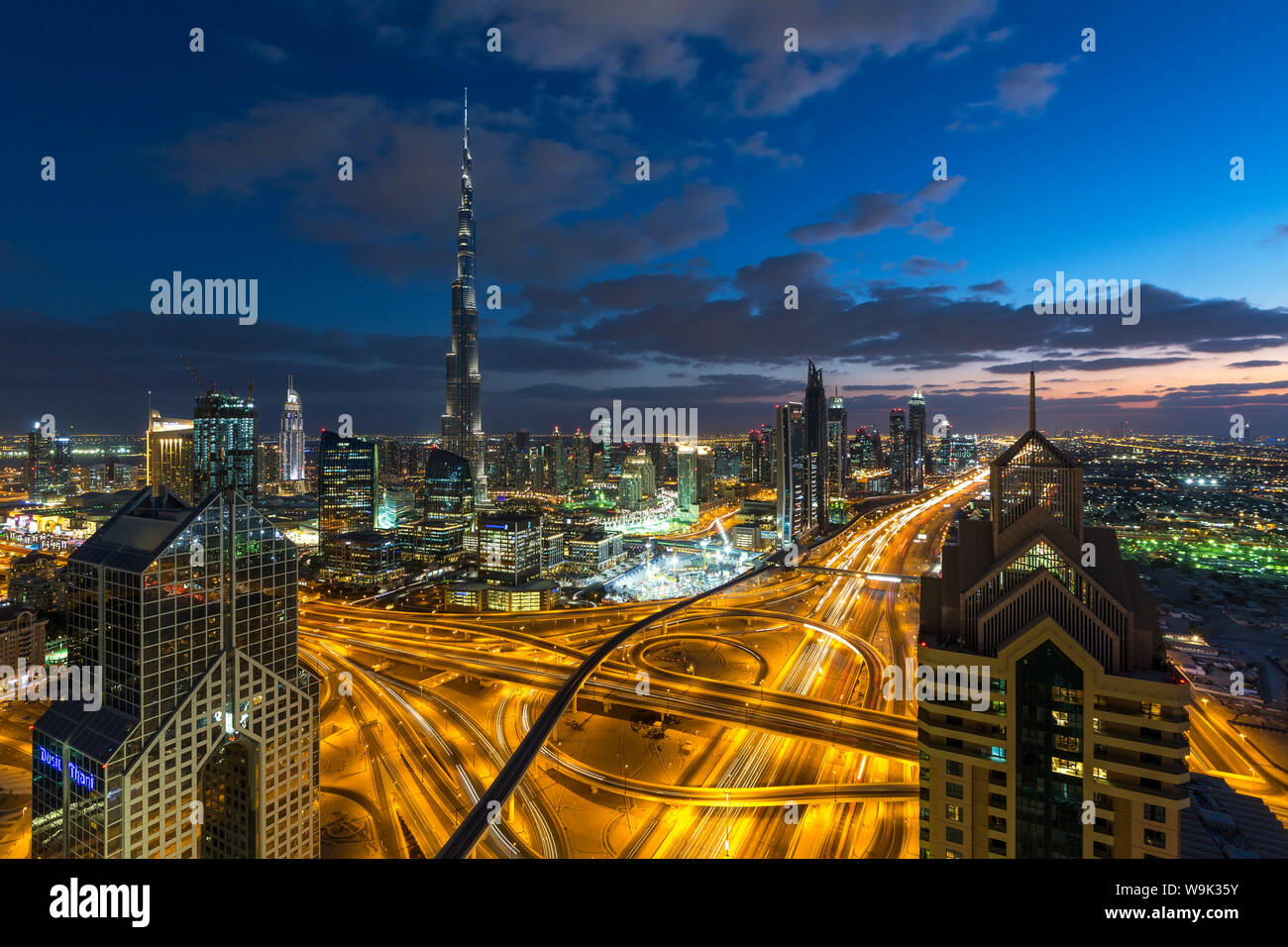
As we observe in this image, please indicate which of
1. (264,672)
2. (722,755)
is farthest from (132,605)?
(722,755)

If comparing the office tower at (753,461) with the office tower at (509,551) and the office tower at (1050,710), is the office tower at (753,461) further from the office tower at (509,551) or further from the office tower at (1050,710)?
the office tower at (1050,710)

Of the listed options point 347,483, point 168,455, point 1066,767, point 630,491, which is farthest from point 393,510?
point 1066,767

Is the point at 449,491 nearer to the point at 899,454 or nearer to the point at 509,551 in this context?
the point at 509,551

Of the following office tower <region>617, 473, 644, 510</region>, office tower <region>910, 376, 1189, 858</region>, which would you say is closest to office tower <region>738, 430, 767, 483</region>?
office tower <region>617, 473, 644, 510</region>

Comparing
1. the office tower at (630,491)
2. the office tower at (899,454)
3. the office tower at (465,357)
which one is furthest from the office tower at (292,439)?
the office tower at (899,454)

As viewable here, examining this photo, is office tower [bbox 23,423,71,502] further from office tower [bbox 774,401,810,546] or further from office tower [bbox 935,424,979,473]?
office tower [bbox 935,424,979,473]
